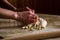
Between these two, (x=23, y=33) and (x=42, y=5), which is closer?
(x=23, y=33)

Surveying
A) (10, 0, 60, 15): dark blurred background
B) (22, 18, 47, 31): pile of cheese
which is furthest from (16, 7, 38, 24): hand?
(10, 0, 60, 15): dark blurred background

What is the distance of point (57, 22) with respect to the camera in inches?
37.9

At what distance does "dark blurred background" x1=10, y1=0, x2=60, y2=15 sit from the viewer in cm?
194

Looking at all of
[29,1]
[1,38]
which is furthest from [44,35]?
[29,1]

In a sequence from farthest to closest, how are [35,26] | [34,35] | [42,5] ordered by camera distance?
[42,5], [35,26], [34,35]

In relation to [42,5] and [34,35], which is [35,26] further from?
[42,5]

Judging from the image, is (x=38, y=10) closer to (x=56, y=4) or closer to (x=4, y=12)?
(x=56, y=4)

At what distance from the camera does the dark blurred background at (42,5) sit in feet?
6.36

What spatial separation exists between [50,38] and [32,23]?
13 centimetres

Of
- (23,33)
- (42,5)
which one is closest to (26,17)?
(23,33)

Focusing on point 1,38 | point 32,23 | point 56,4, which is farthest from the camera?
point 56,4

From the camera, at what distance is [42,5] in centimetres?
199

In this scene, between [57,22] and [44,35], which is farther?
[57,22]

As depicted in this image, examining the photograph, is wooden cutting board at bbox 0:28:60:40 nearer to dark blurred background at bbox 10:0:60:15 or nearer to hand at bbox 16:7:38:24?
hand at bbox 16:7:38:24
